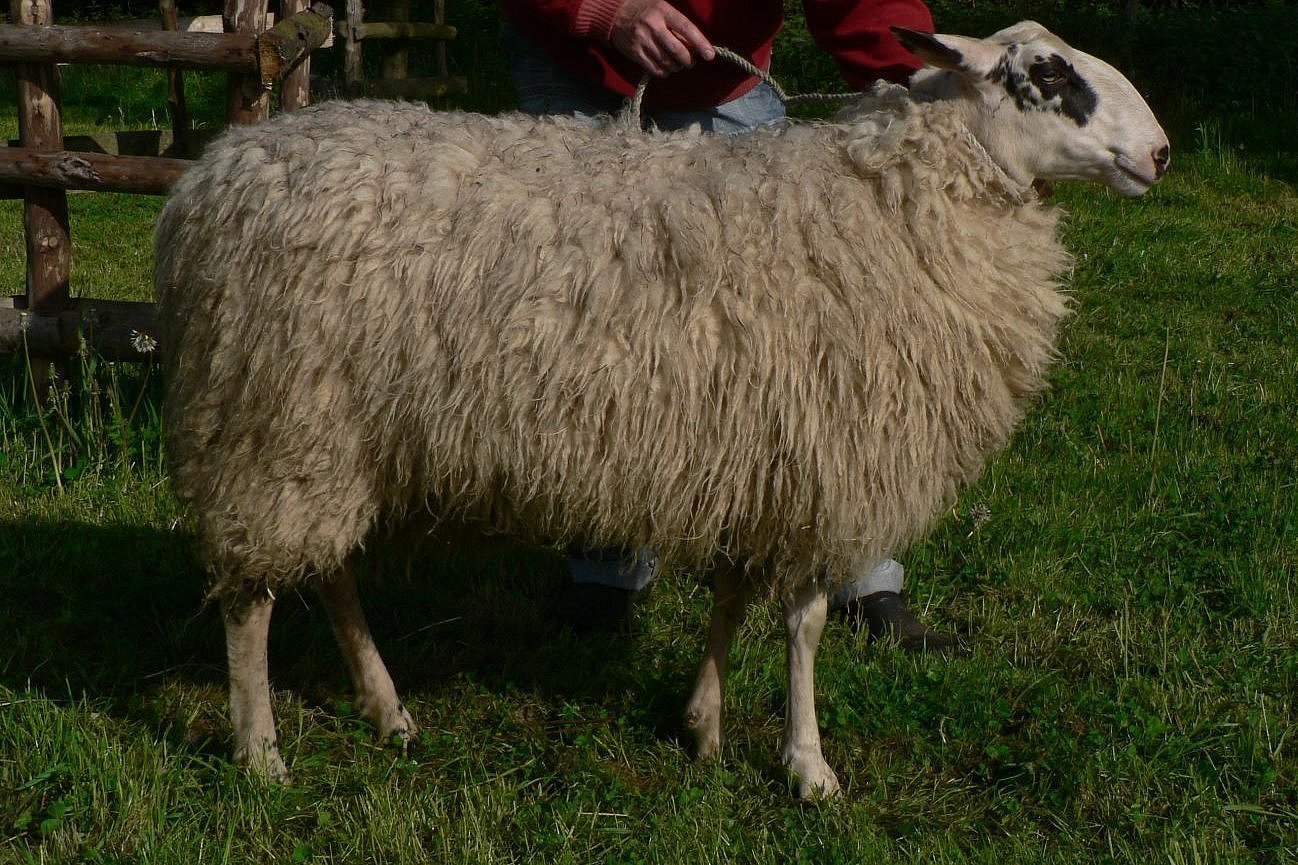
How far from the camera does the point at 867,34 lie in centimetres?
307

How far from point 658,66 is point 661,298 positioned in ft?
2.43

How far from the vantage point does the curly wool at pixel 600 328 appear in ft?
8.20

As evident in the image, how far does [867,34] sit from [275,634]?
7.52ft

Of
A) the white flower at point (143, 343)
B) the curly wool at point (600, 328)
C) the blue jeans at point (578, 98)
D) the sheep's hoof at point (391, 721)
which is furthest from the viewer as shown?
the white flower at point (143, 343)

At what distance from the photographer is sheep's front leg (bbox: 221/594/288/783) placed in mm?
2844

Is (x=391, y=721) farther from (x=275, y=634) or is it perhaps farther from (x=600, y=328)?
(x=600, y=328)

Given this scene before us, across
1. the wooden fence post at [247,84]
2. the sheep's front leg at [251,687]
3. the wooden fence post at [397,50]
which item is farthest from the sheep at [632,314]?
the wooden fence post at [397,50]

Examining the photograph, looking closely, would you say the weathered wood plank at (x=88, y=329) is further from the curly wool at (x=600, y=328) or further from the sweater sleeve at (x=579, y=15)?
the sweater sleeve at (x=579, y=15)

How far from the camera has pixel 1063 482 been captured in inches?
167

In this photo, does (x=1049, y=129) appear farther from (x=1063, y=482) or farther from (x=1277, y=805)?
(x=1063, y=482)

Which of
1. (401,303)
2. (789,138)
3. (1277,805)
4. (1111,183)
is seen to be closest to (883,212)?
(789,138)

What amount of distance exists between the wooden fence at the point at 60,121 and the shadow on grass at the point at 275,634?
2.50ft

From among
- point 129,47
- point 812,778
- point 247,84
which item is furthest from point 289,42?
point 812,778

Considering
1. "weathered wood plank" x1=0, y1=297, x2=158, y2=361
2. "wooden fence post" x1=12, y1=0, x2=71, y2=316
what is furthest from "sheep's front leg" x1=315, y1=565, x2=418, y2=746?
"wooden fence post" x1=12, y1=0, x2=71, y2=316
